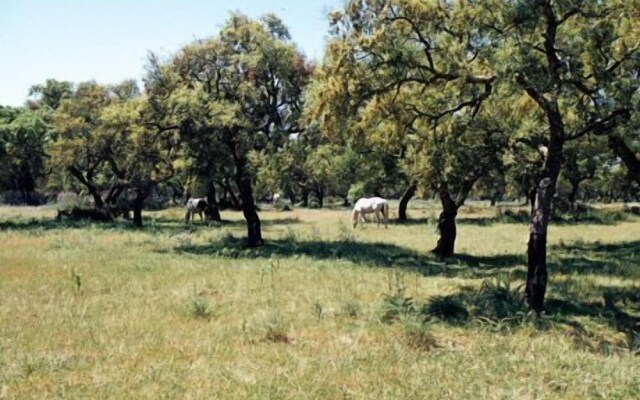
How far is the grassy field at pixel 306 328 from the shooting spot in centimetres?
752

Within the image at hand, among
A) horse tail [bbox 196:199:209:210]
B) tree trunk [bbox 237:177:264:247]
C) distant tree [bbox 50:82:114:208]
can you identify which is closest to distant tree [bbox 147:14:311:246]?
tree trunk [bbox 237:177:264:247]

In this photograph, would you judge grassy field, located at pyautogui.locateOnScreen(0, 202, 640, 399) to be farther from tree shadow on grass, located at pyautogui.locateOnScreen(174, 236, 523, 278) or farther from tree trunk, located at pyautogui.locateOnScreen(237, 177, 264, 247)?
tree trunk, located at pyautogui.locateOnScreen(237, 177, 264, 247)

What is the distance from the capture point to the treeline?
12.6 meters

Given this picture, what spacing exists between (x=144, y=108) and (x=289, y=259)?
9164 millimetres

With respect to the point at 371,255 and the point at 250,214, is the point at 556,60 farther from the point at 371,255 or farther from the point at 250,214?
the point at 250,214

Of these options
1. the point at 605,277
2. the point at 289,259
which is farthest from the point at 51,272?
the point at 605,277

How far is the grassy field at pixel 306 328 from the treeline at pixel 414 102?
258cm

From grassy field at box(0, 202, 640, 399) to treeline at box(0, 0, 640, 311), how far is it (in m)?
2.58

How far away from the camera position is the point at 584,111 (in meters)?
14.1

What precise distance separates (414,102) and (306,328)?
28.8 feet

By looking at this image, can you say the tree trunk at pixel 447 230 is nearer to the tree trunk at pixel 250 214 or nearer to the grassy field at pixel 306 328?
the grassy field at pixel 306 328

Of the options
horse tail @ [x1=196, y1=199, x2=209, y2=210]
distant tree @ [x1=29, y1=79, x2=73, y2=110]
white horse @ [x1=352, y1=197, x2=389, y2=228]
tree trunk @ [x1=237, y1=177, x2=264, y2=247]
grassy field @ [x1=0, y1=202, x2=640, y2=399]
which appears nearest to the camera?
grassy field @ [x1=0, y1=202, x2=640, y2=399]

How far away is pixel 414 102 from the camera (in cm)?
1695

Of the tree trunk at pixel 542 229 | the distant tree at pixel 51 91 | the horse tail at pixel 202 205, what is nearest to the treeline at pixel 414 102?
the tree trunk at pixel 542 229
